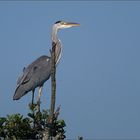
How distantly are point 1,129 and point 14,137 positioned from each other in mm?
322

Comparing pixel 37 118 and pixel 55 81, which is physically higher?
pixel 55 81

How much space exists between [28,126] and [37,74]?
246 inches

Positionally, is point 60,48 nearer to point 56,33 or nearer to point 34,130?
point 56,33

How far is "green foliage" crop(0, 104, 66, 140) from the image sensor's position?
1041cm

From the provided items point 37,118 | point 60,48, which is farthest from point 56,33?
point 37,118

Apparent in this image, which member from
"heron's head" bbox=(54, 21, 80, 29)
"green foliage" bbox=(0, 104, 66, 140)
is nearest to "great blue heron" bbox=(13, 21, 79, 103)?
"heron's head" bbox=(54, 21, 80, 29)

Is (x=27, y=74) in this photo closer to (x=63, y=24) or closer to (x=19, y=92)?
(x=19, y=92)

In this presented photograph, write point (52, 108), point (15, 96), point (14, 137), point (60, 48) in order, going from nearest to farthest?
1. point (52, 108)
2. point (14, 137)
3. point (15, 96)
4. point (60, 48)

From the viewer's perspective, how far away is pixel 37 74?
54.9 feet

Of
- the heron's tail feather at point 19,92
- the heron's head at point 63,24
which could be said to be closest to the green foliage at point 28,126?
the heron's tail feather at point 19,92

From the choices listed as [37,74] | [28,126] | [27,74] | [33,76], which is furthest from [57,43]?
[28,126]

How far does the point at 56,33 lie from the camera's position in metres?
17.4

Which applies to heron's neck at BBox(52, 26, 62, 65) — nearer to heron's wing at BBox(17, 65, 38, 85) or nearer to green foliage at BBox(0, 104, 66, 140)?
heron's wing at BBox(17, 65, 38, 85)

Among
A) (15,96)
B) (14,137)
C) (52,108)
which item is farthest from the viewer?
(15,96)
